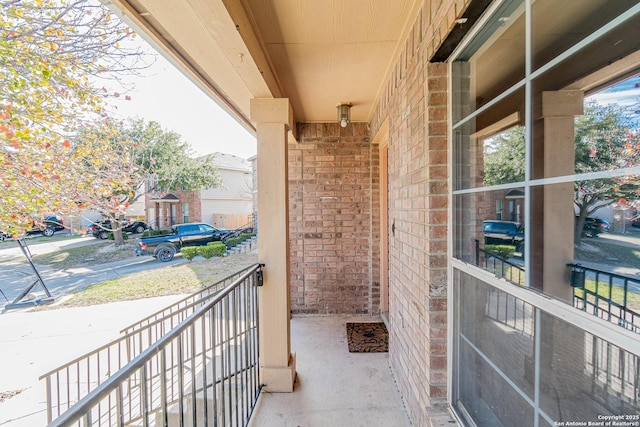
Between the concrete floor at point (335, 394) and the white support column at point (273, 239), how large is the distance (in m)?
0.18

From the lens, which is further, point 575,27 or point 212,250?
point 212,250

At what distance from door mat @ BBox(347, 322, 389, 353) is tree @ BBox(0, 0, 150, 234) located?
4143 mm

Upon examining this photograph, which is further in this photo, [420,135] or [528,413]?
[420,135]

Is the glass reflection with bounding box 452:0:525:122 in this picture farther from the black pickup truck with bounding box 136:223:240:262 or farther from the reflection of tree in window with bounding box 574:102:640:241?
the black pickup truck with bounding box 136:223:240:262

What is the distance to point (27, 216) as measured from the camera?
3307 mm

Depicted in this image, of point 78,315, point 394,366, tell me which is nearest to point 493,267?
point 394,366

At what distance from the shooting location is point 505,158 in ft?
3.20

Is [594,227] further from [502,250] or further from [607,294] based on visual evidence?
[502,250]

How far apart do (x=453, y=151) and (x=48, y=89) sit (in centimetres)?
429

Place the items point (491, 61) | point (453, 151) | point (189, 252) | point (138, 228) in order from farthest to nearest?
point (138, 228) → point (189, 252) → point (453, 151) → point (491, 61)

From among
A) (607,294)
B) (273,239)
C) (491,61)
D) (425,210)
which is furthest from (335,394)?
(491,61)

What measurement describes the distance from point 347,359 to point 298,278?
1.34m

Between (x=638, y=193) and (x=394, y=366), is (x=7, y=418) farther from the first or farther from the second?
(x=638, y=193)

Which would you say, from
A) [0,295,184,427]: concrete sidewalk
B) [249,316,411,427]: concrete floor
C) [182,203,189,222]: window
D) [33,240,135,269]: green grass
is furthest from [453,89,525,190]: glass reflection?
[182,203,189,222]: window
